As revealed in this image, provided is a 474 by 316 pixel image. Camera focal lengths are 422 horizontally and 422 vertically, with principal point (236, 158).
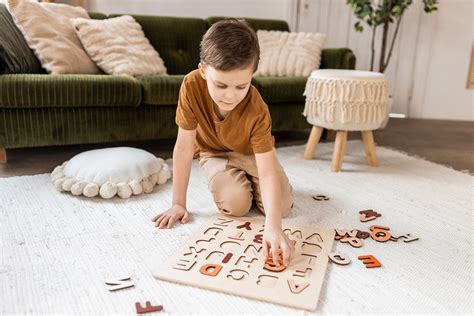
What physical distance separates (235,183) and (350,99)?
78cm

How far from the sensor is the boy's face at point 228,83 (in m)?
1.00

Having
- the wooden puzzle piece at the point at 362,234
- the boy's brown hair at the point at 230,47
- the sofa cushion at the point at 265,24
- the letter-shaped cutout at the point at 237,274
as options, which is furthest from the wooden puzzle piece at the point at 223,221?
the sofa cushion at the point at 265,24

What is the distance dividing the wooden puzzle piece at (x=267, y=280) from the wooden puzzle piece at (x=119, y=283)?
0.29m

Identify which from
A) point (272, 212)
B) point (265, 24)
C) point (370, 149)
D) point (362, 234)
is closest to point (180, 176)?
point (272, 212)

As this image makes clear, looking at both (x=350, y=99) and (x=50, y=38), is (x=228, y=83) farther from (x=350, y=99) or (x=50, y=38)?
(x=50, y=38)

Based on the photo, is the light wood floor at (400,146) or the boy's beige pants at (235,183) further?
the light wood floor at (400,146)

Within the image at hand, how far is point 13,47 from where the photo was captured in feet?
6.14

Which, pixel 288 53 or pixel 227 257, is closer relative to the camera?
pixel 227 257

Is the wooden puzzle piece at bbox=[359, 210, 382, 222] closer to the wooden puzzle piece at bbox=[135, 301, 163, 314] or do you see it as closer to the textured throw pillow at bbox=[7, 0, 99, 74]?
the wooden puzzle piece at bbox=[135, 301, 163, 314]

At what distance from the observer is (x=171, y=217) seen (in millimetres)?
1282

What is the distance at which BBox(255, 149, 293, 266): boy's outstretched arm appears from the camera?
3.38 feet

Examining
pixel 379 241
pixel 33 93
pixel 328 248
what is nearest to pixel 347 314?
pixel 328 248

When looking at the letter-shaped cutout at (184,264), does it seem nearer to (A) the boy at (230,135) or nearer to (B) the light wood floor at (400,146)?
(A) the boy at (230,135)

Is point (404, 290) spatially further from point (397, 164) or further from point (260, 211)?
point (397, 164)
